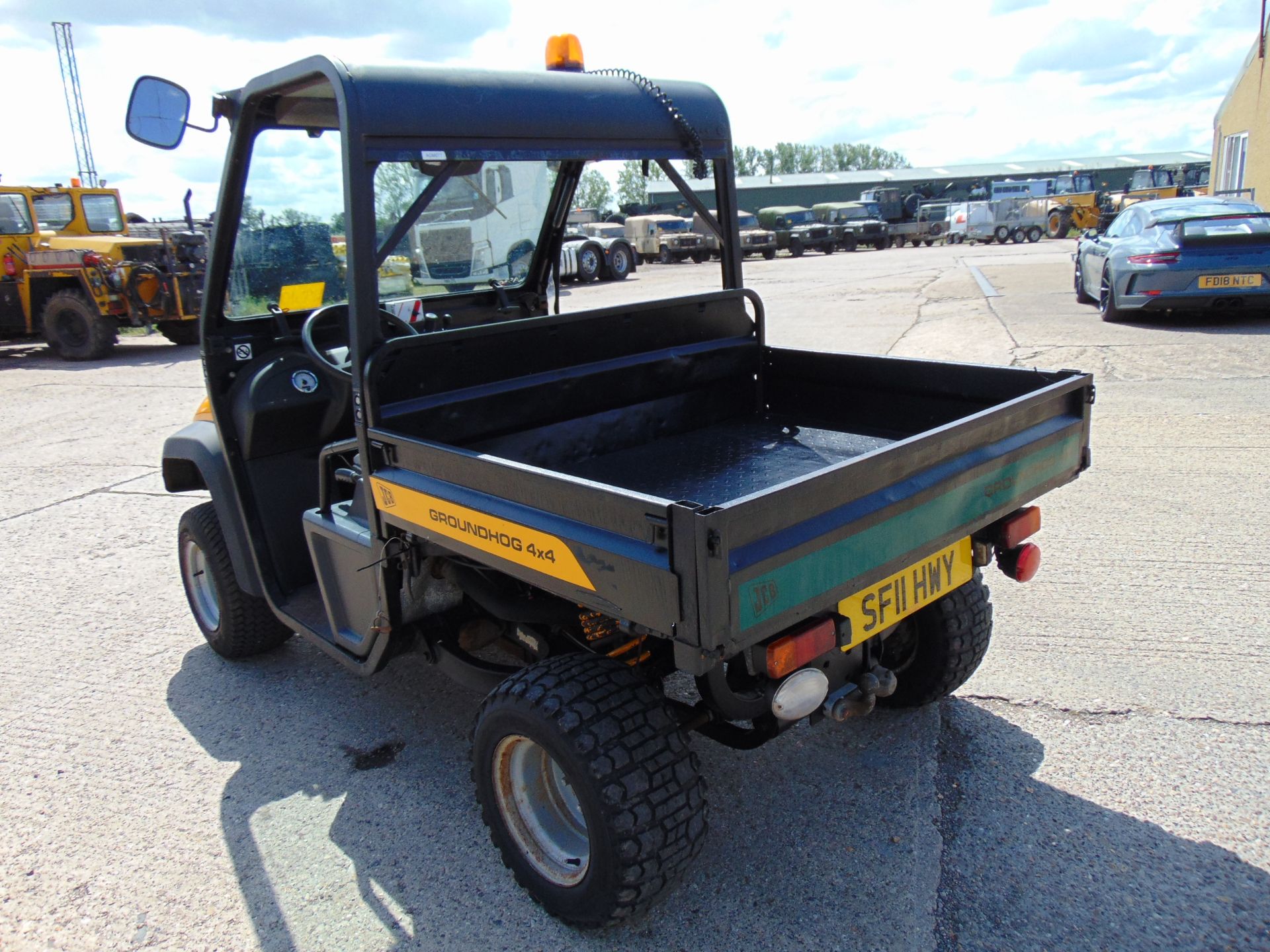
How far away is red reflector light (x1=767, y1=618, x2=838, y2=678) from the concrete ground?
721mm

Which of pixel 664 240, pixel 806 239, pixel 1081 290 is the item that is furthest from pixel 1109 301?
pixel 806 239

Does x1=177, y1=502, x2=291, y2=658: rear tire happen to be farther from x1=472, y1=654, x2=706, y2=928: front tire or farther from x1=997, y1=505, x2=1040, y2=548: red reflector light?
x1=997, y1=505, x2=1040, y2=548: red reflector light

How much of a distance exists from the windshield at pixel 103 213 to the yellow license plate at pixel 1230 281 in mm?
15279

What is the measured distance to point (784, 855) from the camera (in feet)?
8.75

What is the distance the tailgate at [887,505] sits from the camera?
1922mm

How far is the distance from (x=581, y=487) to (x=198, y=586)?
271 centimetres

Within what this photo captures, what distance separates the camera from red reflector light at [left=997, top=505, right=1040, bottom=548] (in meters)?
2.85

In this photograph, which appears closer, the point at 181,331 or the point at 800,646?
the point at 800,646

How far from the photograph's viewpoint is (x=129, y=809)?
9.98 ft

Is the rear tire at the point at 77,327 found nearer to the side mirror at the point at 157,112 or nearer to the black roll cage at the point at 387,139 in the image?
the black roll cage at the point at 387,139

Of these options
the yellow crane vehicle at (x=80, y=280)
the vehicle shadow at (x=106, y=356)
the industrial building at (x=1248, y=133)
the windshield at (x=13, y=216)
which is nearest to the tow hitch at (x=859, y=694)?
the vehicle shadow at (x=106, y=356)

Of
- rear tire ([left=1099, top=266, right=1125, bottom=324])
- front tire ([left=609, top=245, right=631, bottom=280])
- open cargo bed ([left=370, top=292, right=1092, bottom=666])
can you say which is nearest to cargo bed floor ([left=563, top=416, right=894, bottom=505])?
open cargo bed ([left=370, top=292, right=1092, bottom=666])

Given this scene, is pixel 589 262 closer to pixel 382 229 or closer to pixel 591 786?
pixel 382 229

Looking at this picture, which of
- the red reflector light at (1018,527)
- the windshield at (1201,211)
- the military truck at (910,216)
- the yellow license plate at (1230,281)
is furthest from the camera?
the military truck at (910,216)
